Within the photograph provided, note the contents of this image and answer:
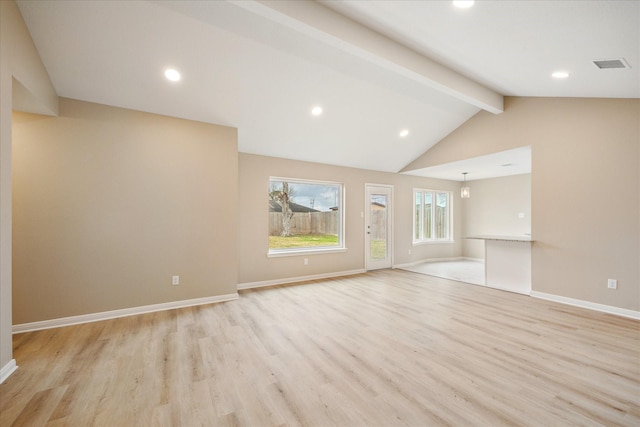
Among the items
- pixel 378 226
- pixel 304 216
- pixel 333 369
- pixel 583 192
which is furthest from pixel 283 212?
pixel 583 192

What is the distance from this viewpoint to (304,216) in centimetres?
585

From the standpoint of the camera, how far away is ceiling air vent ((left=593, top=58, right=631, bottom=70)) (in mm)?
2547

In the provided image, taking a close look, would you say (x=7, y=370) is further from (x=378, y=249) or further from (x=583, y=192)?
(x=583, y=192)

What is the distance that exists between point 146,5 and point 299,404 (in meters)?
3.52

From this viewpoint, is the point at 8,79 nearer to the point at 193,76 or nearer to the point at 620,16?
the point at 193,76

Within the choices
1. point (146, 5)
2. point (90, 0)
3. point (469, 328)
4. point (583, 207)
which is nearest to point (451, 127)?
point (583, 207)

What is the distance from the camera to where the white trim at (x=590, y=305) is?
3.36 metres

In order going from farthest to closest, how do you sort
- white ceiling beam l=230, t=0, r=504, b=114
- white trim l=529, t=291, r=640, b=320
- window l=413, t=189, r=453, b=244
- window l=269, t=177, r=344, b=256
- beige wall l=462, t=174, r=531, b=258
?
window l=413, t=189, r=453, b=244 < beige wall l=462, t=174, r=531, b=258 < window l=269, t=177, r=344, b=256 < white trim l=529, t=291, r=640, b=320 < white ceiling beam l=230, t=0, r=504, b=114

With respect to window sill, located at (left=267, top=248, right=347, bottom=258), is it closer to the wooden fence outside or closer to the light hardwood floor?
the wooden fence outside

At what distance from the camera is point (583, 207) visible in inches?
148

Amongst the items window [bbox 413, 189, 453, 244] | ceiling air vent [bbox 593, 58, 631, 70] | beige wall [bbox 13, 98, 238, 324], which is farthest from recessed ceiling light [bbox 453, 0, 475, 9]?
window [bbox 413, 189, 453, 244]

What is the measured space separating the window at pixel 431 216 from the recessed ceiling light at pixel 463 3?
18.2 ft

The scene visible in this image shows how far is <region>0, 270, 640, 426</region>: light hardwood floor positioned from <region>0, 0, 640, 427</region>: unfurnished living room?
0.02 m

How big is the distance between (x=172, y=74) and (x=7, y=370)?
314cm
